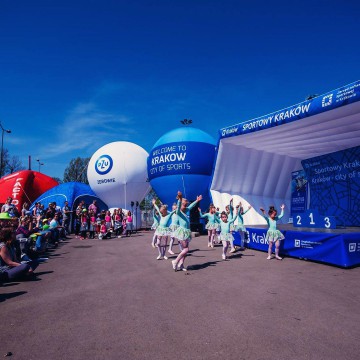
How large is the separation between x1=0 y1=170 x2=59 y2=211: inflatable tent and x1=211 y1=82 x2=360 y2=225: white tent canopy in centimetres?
1774

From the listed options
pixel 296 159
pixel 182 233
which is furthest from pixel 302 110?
pixel 296 159

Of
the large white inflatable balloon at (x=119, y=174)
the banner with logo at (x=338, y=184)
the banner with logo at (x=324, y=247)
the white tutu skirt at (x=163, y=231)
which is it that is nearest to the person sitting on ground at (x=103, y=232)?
the large white inflatable balloon at (x=119, y=174)

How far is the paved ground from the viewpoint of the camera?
3299 millimetres

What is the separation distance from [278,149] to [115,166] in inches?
500

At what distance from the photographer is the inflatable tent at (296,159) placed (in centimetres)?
898

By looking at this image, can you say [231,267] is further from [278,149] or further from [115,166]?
[115,166]

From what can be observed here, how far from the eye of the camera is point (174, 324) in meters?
4.02

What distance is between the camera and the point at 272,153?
54.4 feet

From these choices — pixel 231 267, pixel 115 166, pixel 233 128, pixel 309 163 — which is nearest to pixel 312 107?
pixel 233 128

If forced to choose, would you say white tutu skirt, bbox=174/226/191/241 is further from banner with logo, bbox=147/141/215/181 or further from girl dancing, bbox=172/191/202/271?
banner with logo, bbox=147/141/215/181

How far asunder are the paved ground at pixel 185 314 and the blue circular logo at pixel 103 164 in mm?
15878

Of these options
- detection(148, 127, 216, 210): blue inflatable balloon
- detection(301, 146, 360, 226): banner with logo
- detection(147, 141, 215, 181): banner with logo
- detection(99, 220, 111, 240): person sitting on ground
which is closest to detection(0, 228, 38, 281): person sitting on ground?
detection(99, 220, 111, 240): person sitting on ground

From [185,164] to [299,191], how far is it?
7080mm

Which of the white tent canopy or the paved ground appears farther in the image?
the white tent canopy
